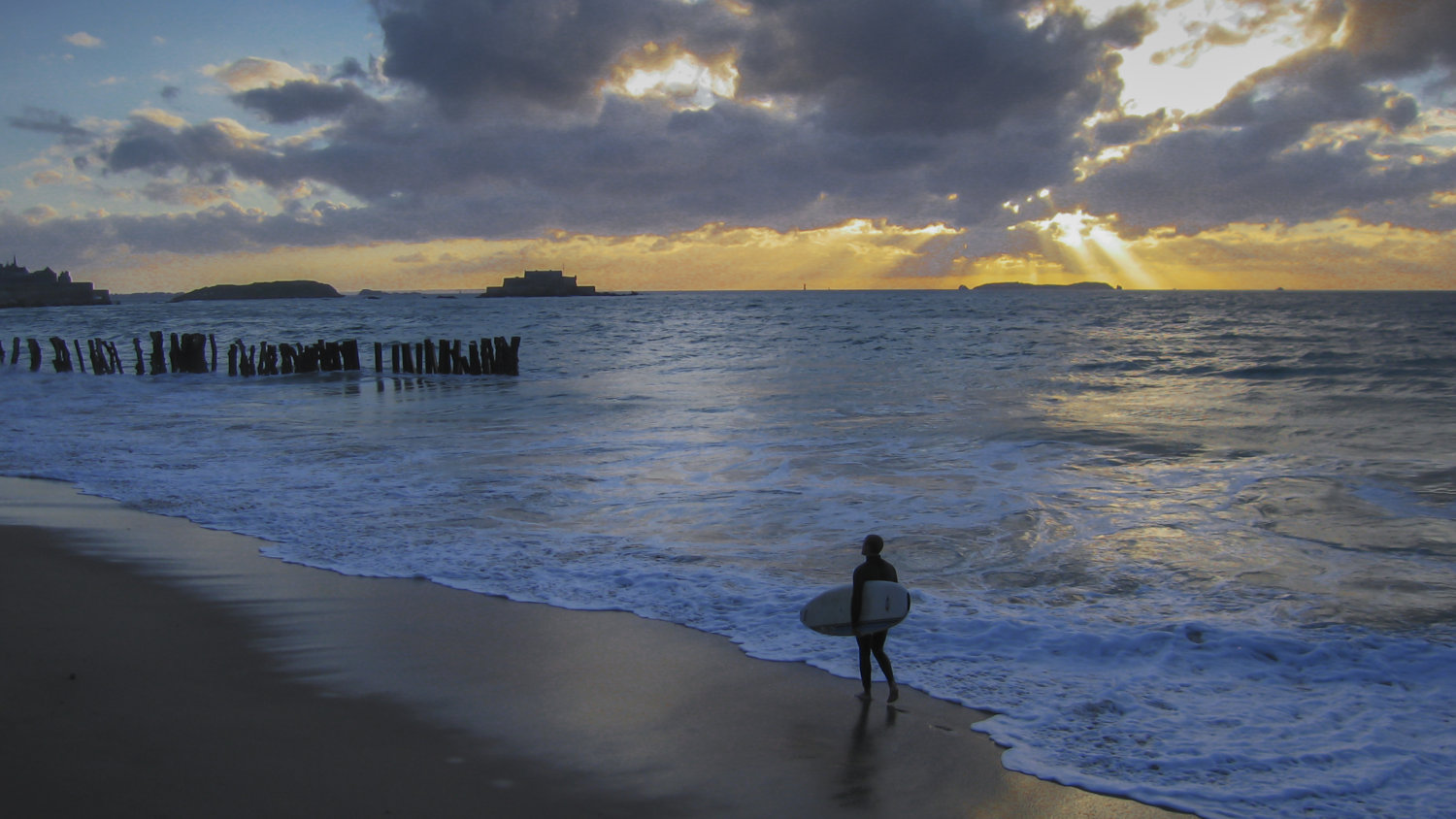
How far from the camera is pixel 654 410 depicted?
19.4 metres

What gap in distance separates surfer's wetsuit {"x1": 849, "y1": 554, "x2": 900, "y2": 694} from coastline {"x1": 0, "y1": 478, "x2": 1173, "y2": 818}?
9.6 inches

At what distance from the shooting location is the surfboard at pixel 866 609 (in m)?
4.59

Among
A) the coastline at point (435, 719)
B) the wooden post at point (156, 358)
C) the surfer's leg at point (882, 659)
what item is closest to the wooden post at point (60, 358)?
the wooden post at point (156, 358)

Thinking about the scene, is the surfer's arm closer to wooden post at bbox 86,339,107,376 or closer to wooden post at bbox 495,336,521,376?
wooden post at bbox 495,336,521,376

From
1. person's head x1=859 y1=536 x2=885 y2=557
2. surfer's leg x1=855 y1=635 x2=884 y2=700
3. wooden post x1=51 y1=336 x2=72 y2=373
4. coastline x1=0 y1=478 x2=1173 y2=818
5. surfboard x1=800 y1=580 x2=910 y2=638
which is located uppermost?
wooden post x1=51 y1=336 x2=72 y2=373

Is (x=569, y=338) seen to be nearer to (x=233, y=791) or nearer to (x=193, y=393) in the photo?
(x=193, y=393)

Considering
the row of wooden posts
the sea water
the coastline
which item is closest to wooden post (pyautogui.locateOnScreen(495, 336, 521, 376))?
the row of wooden posts

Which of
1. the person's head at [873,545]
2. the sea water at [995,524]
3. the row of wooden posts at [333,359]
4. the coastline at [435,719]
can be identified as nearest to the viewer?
the coastline at [435,719]

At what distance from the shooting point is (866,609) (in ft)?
15.1

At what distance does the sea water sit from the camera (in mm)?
4789

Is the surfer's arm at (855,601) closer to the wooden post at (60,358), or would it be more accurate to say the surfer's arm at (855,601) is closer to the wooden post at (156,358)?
the wooden post at (156,358)

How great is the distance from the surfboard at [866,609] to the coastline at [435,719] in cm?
49

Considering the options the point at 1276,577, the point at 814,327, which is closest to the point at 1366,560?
the point at 1276,577

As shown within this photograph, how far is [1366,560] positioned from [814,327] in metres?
52.0
